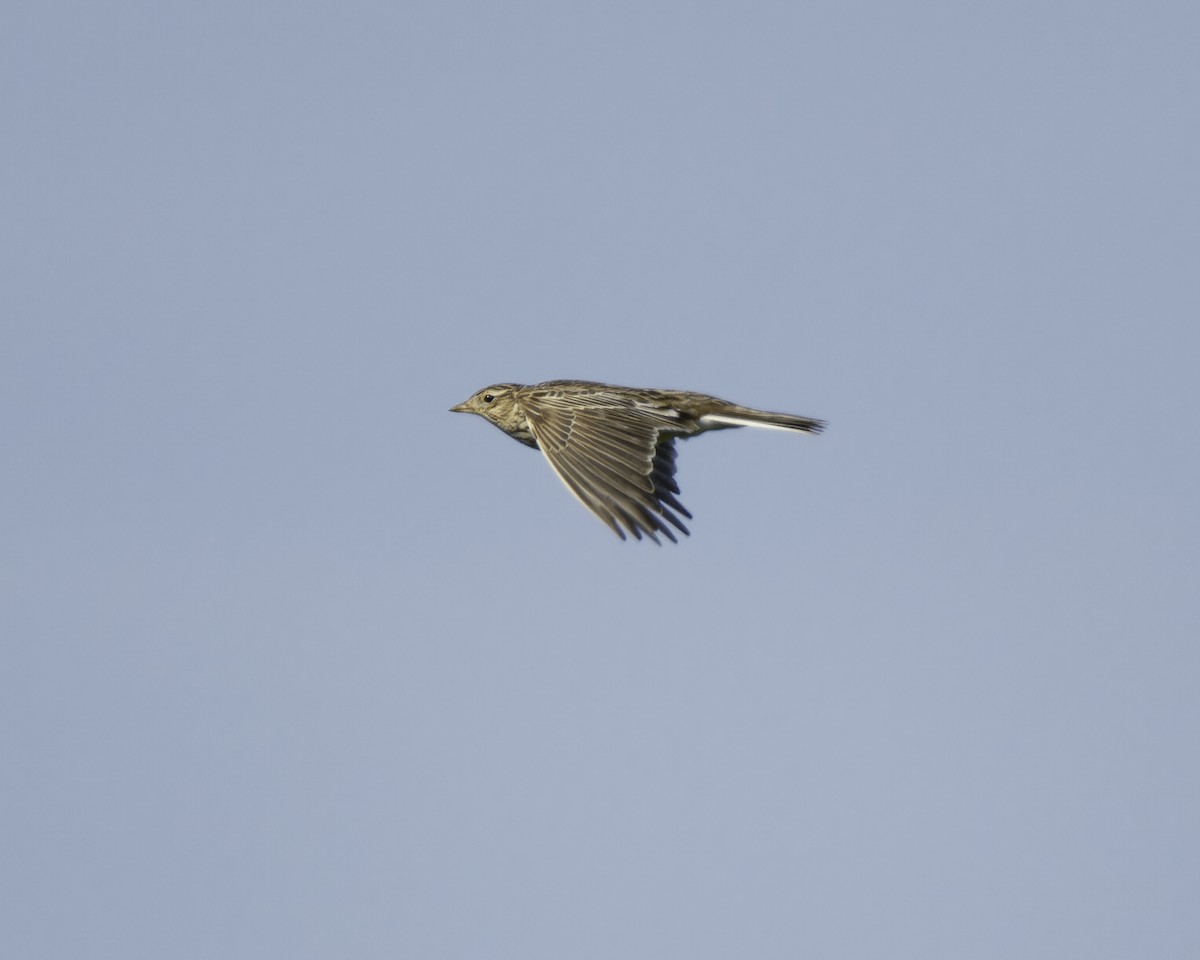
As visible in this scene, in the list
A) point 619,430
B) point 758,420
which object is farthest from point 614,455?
point 758,420

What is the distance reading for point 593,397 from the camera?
72.7ft

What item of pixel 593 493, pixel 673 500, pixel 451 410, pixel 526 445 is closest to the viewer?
pixel 593 493

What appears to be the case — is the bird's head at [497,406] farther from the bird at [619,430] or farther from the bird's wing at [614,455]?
the bird's wing at [614,455]

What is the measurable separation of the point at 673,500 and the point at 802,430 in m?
1.69

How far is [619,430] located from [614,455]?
2.74ft

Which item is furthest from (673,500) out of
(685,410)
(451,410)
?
(451,410)

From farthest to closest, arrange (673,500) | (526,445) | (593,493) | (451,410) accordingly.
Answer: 1. (451,410)
2. (526,445)
3. (673,500)
4. (593,493)

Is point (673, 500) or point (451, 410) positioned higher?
point (451, 410)

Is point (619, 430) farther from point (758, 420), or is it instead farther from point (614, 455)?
point (758, 420)

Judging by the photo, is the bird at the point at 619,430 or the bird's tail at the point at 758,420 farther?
the bird's tail at the point at 758,420

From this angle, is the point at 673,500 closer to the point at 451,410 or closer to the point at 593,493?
the point at 593,493

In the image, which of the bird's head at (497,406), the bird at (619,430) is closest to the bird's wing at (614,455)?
the bird at (619,430)

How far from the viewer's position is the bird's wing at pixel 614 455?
18469 millimetres

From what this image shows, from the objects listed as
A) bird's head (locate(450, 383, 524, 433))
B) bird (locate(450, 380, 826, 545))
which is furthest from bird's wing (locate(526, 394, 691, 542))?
bird's head (locate(450, 383, 524, 433))
